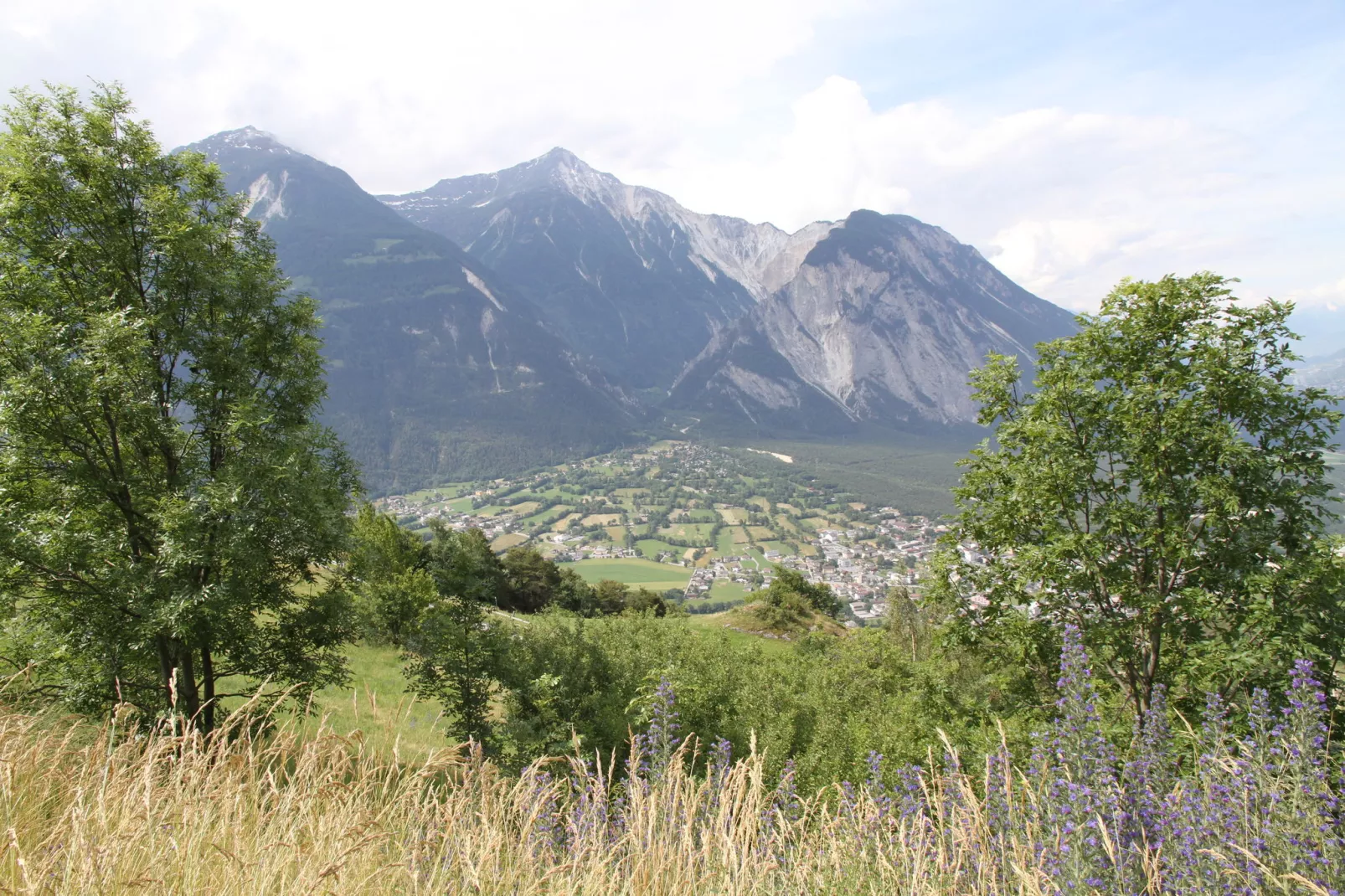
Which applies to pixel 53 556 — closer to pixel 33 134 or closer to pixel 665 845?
pixel 33 134

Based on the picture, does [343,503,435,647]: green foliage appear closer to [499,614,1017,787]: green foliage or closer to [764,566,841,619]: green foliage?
[499,614,1017,787]: green foliage

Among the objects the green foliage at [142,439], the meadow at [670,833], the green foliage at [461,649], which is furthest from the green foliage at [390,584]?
the meadow at [670,833]

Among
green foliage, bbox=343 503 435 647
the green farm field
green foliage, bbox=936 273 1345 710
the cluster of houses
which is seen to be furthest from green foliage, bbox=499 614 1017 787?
the green farm field

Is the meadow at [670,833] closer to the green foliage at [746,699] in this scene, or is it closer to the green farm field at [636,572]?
the green foliage at [746,699]

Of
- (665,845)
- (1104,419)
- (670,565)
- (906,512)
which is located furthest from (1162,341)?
(906,512)

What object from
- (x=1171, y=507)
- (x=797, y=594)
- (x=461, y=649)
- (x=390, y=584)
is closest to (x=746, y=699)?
(x=461, y=649)

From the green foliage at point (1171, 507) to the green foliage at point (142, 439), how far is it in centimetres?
1090

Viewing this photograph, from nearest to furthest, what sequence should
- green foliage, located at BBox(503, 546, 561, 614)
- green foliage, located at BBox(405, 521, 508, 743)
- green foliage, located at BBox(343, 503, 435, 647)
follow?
green foliage, located at BBox(405, 521, 508, 743)
green foliage, located at BBox(343, 503, 435, 647)
green foliage, located at BBox(503, 546, 561, 614)

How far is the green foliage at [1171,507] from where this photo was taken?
8062 mm

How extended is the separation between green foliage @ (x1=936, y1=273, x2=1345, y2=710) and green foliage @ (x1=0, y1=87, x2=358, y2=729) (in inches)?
429

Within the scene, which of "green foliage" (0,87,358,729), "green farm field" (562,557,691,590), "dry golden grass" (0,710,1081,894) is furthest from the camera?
"green farm field" (562,557,691,590)

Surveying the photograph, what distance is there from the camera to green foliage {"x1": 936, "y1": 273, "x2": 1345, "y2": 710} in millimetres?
8062

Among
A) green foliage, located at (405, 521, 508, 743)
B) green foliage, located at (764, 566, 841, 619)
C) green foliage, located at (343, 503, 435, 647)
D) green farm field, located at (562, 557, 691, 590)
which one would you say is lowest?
green farm field, located at (562, 557, 691, 590)

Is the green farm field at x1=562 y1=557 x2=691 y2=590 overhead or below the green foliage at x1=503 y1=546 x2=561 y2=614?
below
